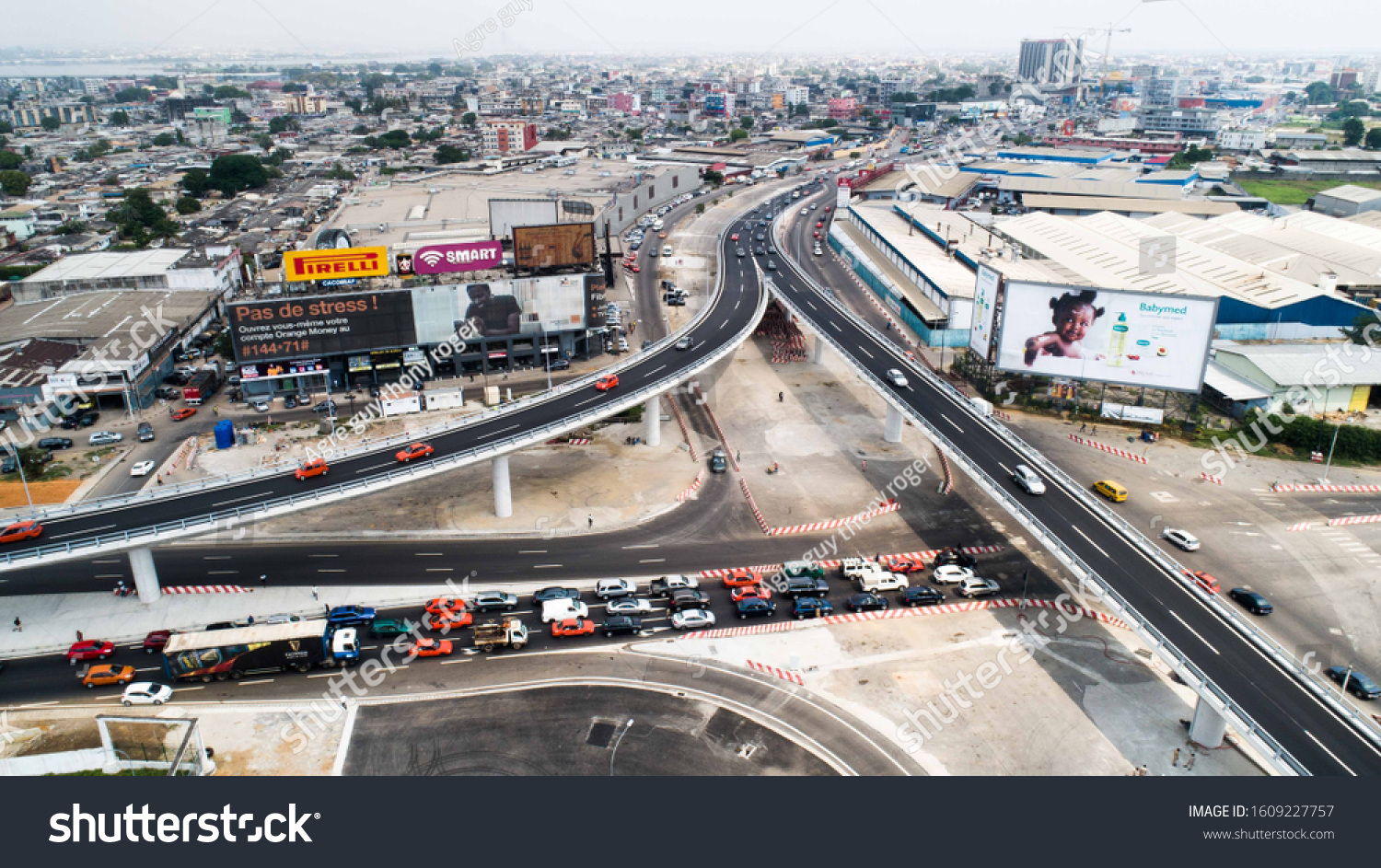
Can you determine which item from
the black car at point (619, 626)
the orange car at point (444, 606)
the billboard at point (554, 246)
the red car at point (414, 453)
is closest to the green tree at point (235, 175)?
the billboard at point (554, 246)

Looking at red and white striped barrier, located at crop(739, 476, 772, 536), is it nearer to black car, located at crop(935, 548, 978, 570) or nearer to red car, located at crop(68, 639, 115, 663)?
black car, located at crop(935, 548, 978, 570)

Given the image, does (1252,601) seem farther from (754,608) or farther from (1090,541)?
(754,608)

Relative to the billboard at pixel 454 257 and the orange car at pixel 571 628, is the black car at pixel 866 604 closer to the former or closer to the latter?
the orange car at pixel 571 628

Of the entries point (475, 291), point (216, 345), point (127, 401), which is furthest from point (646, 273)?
point (127, 401)

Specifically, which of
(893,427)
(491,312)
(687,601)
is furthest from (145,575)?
(893,427)

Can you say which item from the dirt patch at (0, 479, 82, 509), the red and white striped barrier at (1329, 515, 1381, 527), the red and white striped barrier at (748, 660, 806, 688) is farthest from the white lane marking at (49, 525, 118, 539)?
the red and white striped barrier at (1329, 515, 1381, 527)
